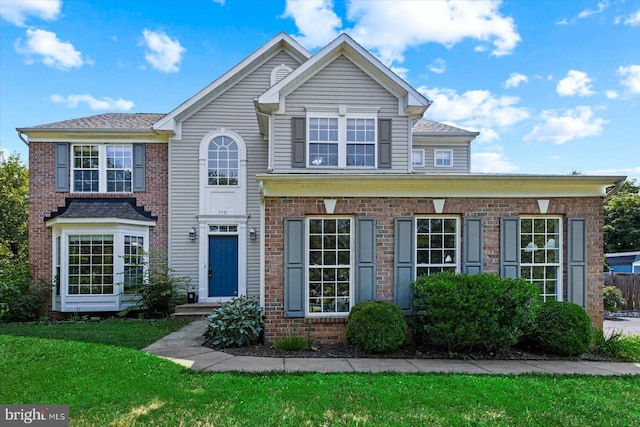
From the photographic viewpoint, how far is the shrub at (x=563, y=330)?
684cm

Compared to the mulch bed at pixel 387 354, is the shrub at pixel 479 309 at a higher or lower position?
higher

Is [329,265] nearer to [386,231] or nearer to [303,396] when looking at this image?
[386,231]

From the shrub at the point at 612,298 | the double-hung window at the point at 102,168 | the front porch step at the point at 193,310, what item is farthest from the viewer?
the shrub at the point at 612,298

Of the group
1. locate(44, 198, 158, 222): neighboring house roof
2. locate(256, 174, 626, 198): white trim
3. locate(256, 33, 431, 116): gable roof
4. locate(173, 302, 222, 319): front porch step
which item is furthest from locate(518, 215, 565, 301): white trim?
locate(44, 198, 158, 222): neighboring house roof

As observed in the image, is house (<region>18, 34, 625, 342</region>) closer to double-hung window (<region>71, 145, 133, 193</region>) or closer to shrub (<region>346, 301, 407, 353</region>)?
double-hung window (<region>71, 145, 133, 193</region>)

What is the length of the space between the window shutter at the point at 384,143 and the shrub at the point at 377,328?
3.87 metres

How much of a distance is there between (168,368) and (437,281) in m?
4.62

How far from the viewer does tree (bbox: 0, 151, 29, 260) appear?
Result: 59.8ft

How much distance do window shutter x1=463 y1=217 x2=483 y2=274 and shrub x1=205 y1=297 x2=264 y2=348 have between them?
4302mm

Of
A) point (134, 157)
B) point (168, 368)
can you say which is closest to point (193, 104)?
point (134, 157)

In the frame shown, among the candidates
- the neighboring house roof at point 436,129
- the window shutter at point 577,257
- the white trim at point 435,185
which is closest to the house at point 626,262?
the neighboring house roof at point 436,129

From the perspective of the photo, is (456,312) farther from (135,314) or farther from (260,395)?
(135,314)

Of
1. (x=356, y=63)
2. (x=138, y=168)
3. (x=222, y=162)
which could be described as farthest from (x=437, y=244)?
(x=138, y=168)

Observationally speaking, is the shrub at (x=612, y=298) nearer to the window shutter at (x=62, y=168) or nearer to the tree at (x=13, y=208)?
the window shutter at (x=62, y=168)
